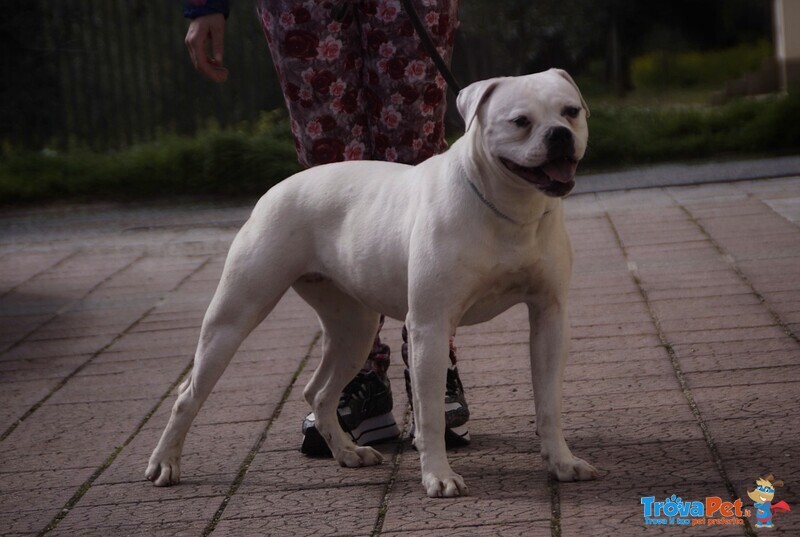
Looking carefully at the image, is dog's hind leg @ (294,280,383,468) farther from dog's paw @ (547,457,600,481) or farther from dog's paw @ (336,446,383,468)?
dog's paw @ (547,457,600,481)

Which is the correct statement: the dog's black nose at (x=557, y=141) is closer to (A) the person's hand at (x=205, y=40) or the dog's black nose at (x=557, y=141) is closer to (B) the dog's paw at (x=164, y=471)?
(A) the person's hand at (x=205, y=40)

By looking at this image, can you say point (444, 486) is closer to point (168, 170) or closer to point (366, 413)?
point (366, 413)

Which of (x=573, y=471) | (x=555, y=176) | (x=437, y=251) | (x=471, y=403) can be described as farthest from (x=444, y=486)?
(x=471, y=403)

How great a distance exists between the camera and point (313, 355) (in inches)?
198

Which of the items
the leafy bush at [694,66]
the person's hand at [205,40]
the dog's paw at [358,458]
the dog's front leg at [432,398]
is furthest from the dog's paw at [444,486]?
the leafy bush at [694,66]

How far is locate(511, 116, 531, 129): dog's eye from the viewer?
304 cm

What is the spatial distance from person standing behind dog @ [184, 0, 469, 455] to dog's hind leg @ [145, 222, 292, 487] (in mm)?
403

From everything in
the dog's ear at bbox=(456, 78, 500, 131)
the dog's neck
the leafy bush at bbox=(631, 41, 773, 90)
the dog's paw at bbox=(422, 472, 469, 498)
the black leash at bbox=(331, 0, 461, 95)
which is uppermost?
the black leash at bbox=(331, 0, 461, 95)

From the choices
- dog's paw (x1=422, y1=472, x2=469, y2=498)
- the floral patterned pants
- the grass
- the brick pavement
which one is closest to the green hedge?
the grass

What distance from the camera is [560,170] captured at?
3020mm

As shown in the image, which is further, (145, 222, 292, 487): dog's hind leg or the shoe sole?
the shoe sole

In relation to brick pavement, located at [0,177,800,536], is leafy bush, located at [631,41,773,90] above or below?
below

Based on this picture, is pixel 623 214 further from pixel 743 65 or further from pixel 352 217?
pixel 743 65

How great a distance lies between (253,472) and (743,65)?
17.6 meters
